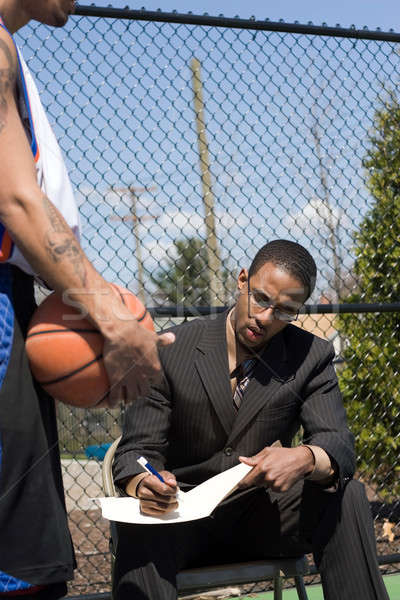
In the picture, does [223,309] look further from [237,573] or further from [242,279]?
[237,573]

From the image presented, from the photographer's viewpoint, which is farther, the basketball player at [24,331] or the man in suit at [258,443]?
the man in suit at [258,443]

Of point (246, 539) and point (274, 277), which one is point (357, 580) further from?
point (274, 277)

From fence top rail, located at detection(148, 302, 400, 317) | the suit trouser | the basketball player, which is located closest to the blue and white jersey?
the basketball player

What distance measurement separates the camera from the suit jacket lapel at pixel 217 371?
7.91ft

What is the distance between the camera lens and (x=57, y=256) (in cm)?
133

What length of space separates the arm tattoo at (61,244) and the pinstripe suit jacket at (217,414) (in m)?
1.11

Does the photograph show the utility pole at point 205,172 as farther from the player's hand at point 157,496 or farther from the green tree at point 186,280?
the player's hand at point 157,496

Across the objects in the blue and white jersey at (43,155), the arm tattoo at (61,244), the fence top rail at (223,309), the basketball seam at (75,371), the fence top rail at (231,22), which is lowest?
the fence top rail at (223,309)

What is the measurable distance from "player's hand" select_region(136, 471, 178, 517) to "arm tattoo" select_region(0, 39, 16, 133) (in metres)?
1.16

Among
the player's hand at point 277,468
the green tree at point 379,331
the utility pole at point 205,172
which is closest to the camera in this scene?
the player's hand at point 277,468

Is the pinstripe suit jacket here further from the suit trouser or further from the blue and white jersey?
the blue and white jersey

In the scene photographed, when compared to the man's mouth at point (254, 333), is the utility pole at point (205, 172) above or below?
above

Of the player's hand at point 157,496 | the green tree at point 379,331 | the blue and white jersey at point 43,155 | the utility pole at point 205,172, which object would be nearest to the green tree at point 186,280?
the utility pole at point 205,172

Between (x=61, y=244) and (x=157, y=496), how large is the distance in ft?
3.32
